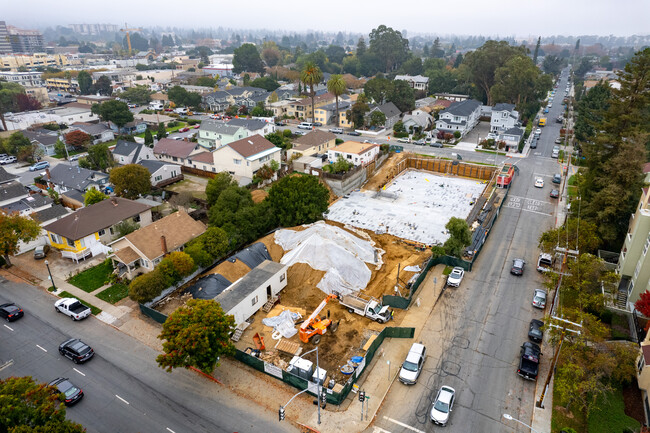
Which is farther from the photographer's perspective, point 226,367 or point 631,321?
point 631,321

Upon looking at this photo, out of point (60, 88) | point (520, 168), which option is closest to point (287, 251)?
point (520, 168)

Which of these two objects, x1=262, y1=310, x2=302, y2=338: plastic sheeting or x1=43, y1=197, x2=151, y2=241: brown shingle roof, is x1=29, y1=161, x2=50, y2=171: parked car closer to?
x1=43, y1=197, x2=151, y2=241: brown shingle roof

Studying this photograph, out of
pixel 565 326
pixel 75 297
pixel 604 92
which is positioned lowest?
pixel 75 297

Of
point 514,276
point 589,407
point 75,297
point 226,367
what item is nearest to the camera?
point 589,407

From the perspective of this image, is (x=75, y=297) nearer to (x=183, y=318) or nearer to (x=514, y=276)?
(x=183, y=318)

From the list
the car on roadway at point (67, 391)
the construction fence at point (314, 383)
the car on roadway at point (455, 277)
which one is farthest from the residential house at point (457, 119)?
the car on roadway at point (67, 391)

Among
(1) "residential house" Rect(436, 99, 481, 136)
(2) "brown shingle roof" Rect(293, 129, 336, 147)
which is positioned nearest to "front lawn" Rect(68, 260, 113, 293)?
(2) "brown shingle roof" Rect(293, 129, 336, 147)

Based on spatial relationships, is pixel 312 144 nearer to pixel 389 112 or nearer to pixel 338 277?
pixel 389 112
